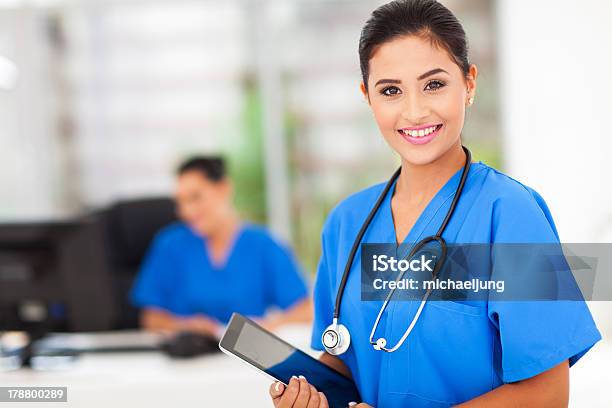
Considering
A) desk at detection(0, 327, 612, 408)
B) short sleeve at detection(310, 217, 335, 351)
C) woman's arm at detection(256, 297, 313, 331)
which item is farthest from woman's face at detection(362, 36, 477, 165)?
woman's arm at detection(256, 297, 313, 331)

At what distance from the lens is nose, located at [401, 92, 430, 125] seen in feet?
3.57

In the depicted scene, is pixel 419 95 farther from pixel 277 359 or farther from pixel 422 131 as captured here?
pixel 277 359

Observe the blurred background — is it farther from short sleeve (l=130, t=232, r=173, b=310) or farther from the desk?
the desk

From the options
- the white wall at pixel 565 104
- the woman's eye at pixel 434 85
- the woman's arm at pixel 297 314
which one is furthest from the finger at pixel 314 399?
the white wall at pixel 565 104

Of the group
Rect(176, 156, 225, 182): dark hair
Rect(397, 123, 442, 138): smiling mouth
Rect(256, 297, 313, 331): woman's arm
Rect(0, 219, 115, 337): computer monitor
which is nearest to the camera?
Rect(397, 123, 442, 138): smiling mouth

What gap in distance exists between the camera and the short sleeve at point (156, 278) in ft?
9.01

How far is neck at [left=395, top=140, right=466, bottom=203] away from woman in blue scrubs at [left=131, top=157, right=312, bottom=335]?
1553mm

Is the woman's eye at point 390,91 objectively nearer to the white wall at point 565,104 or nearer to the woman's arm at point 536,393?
the woman's arm at point 536,393

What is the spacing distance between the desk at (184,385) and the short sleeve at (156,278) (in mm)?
784

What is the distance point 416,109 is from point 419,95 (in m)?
0.02

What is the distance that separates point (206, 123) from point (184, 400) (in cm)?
277

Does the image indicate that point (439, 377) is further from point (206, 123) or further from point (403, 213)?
point (206, 123)

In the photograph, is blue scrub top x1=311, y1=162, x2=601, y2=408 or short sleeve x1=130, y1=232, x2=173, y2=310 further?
short sleeve x1=130, y1=232, x2=173, y2=310

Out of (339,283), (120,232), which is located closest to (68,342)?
(120,232)
